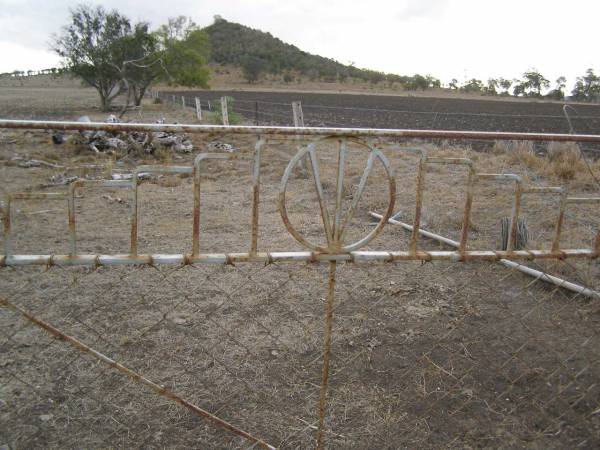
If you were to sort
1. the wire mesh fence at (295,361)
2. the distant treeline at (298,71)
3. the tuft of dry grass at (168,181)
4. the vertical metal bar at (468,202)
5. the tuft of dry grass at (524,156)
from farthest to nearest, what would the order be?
the distant treeline at (298,71), the tuft of dry grass at (524,156), the tuft of dry grass at (168,181), the wire mesh fence at (295,361), the vertical metal bar at (468,202)

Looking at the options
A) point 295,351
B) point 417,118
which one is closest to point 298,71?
point 417,118

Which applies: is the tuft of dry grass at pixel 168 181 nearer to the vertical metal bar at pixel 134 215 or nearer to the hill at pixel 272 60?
the vertical metal bar at pixel 134 215

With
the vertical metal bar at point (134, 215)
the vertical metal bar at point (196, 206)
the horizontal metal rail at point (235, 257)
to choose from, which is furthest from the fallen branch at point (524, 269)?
the vertical metal bar at point (134, 215)

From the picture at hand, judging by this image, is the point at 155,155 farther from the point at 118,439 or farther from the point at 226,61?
the point at 226,61

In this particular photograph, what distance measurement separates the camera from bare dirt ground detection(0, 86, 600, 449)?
2475mm

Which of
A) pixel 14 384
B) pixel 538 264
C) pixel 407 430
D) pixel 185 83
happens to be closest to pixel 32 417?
pixel 14 384

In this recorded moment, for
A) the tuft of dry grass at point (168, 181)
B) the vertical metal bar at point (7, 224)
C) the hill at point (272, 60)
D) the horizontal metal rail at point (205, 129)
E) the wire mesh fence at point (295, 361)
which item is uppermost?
the hill at point (272, 60)

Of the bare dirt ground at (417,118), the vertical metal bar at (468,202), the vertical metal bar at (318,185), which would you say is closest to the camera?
the vertical metal bar at (318,185)

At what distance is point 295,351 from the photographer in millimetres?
3158

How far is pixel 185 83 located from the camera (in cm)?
3566

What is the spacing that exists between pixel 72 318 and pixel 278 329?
1.43 metres

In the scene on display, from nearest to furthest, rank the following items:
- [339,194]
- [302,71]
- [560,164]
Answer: [339,194]
[560,164]
[302,71]

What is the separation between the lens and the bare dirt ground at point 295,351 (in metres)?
2.47

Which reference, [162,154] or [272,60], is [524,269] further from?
[272,60]
